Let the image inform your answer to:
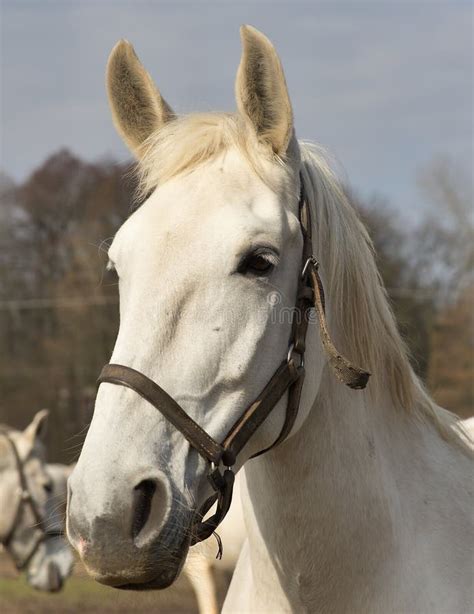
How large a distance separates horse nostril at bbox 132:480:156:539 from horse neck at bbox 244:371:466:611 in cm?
55

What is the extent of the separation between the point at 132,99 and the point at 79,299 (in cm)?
2175

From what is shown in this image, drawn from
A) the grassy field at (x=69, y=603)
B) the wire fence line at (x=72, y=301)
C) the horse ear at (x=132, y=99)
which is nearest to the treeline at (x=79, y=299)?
the wire fence line at (x=72, y=301)

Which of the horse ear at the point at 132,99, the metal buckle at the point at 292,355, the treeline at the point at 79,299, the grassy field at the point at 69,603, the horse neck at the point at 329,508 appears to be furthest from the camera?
the treeline at the point at 79,299

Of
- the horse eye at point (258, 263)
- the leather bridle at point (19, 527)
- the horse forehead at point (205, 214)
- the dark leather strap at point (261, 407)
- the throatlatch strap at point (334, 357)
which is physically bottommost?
the leather bridle at point (19, 527)

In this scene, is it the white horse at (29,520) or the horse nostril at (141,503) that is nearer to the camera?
the horse nostril at (141,503)

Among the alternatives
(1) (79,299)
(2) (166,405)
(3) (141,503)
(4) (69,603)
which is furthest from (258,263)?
(1) (79,299)

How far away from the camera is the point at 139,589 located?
2.03 meters

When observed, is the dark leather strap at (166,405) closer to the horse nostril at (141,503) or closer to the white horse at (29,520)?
the horse nostril at (141,503)

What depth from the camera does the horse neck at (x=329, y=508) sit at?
242 cm

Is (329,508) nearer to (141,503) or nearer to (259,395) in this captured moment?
(259,395)

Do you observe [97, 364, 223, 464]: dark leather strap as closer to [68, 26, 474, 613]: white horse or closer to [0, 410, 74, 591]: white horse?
[68, 26, 474, 613]: white horse

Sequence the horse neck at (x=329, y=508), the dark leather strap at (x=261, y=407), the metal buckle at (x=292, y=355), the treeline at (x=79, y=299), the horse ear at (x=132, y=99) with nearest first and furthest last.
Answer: the dark leather strap at (x=261, y=407) → the metal buckle at (x=292, y=355) → the horse neck at (x=329, y=508) → the horse ear at (x=132, y=99) → the treeline at (x=79, y=299)

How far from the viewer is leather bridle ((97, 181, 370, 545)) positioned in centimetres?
203

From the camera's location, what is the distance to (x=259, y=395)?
2.21m
